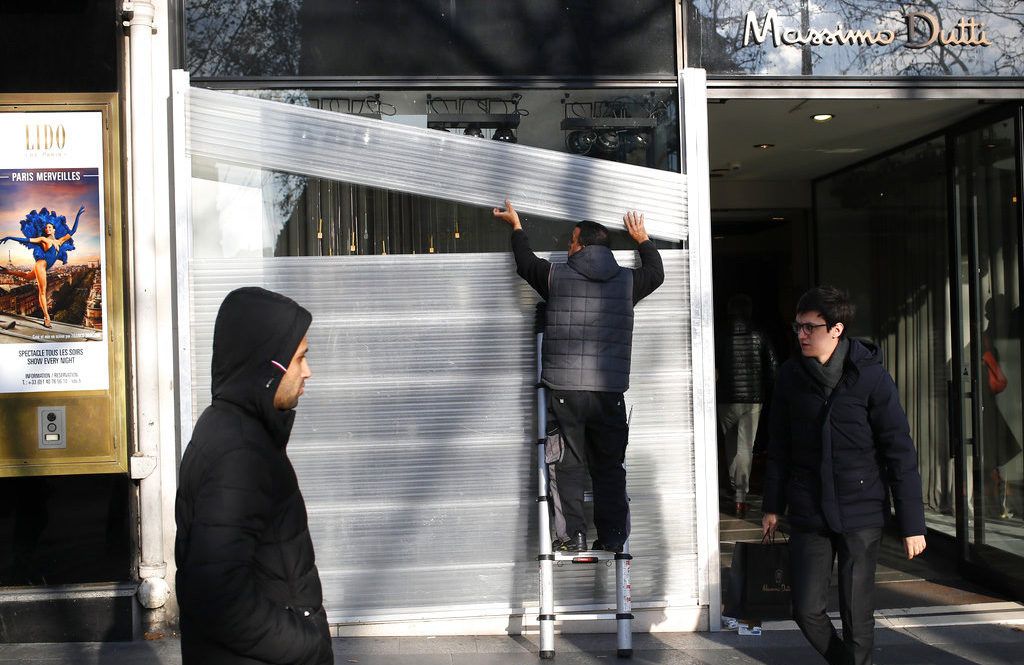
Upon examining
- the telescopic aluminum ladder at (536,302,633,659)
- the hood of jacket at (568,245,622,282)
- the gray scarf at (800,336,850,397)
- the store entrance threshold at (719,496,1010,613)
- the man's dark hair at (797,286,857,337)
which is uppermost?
the hood of jacket at (568,245,622,282)

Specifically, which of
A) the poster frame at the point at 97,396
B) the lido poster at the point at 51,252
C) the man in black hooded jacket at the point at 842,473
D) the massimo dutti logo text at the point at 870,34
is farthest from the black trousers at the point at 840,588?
the lido poster at the point at 51,252

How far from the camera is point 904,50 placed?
20.2 ft

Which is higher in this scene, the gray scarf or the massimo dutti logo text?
the massimo dutti logo text

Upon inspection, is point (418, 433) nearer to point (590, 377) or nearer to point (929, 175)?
point (590, 377)

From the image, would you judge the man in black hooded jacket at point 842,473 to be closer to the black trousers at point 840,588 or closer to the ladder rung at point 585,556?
the black trousers at point 840,588

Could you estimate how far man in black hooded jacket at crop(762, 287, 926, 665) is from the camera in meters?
4.27

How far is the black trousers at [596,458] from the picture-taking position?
545cm

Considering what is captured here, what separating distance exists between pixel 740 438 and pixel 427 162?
4.65 metres

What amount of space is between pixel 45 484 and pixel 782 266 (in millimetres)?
9655

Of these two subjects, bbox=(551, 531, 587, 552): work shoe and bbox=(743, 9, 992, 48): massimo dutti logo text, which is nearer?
bbox=(551, 531, 587, 552): work shoe

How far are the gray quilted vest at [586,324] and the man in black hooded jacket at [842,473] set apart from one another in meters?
1.19

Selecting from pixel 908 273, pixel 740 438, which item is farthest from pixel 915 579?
pixel 908 273

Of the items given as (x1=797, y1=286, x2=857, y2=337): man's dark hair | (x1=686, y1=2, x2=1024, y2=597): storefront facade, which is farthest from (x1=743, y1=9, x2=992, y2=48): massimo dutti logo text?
(x1=797, y1=286, x2=857, y2=337): man's dark hair

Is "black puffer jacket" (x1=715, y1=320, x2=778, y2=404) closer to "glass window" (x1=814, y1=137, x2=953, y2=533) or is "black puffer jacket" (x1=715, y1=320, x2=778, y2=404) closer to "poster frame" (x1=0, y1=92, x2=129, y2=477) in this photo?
"glass window" (x1=814, y1=137, x2=953, y2=533)
